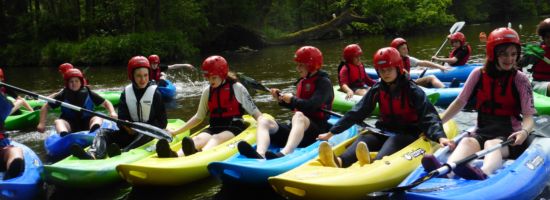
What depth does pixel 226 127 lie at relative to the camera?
18.4 feet

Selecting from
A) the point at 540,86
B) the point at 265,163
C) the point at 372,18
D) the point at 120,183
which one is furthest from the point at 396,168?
the point at 372,18

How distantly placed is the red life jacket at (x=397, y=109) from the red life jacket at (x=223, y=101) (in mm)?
1580

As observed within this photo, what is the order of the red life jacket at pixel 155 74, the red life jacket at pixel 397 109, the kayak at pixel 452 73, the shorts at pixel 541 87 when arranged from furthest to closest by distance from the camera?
1. the red life jacket at pixel 155 74
2. the kayak at pixel 452 73
3. the shorts at pixel 541 87
4. the red life jacket at pixel 397 109

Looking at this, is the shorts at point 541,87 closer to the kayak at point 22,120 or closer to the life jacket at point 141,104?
the life jacket at point 141,104

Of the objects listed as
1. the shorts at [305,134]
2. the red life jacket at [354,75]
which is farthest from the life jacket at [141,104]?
the red life jacket at [354,75]

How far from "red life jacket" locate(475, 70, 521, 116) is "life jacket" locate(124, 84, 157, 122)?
10.7ft

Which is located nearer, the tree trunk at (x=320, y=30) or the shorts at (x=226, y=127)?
the shorts at (x=226, y=127)

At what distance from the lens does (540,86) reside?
7312mm

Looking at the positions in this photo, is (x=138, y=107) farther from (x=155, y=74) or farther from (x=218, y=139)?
(x=155, y=74)

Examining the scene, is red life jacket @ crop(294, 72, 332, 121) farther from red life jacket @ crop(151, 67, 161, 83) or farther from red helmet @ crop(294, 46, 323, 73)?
red life jacket @ crop(151, 67, 161, 83)

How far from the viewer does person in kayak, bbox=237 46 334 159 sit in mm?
5184

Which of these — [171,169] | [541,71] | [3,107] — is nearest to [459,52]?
[541,71]

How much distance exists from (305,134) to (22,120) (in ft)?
17.3

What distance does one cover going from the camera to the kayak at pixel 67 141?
20.1ft
